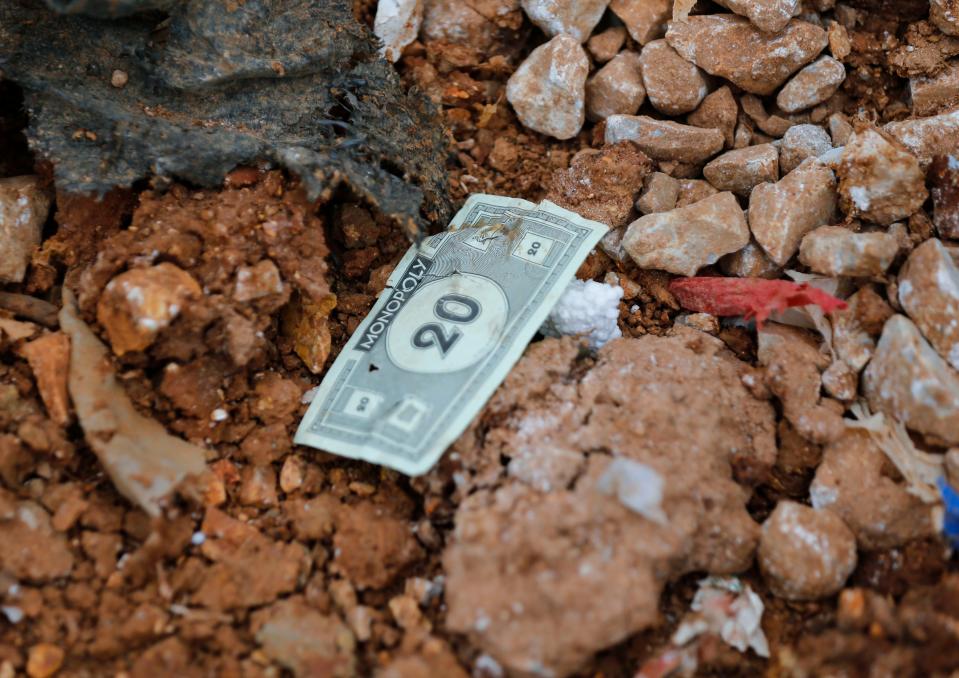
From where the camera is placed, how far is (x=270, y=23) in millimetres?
2033

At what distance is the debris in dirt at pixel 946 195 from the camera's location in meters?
1.90

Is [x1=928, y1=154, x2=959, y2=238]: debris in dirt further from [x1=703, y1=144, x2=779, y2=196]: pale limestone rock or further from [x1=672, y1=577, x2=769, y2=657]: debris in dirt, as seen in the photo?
[x1=672, y1=577, x2=769, y2=657]: debris in dirt

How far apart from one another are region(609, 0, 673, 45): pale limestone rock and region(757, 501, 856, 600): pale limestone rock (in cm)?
161

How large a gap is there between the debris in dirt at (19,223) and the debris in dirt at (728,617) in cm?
190

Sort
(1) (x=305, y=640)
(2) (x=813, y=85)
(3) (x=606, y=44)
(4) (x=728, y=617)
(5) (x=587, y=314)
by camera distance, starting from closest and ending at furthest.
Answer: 1. (1) (x=305, y=640)
2. (4) (x=728, y=617)
3. (5) (x=587, y=314)
4. (2) (x=813, y=85)
5. (3) (x=606, y=44)

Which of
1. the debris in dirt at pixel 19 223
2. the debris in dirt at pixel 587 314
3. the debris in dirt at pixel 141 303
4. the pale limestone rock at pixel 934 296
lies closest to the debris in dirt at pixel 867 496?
the pale limestone rock at pixel 934 296

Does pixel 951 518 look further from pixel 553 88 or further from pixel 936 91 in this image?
pixel 553 88

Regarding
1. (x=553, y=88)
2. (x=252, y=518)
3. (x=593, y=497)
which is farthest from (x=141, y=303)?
(x=553, y=88)

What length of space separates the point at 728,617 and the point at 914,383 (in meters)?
0.68

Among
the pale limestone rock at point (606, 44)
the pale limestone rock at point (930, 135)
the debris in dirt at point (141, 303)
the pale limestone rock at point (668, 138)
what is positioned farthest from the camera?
the pale limestone rock at point (606, 44)

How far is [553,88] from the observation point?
7.77 feet

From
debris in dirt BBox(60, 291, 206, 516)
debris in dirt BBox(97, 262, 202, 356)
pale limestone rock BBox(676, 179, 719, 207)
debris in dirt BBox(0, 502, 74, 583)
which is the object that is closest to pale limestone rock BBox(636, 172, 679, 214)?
pale limestone rock BBox(676, 179, 719, 207)

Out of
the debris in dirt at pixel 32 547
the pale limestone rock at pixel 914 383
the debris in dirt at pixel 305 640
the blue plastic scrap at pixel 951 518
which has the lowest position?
the debris in dirt at pixel 32 547

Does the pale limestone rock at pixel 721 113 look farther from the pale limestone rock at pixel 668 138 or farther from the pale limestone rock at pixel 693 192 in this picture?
the pale limestone rock at pixel 693 192
